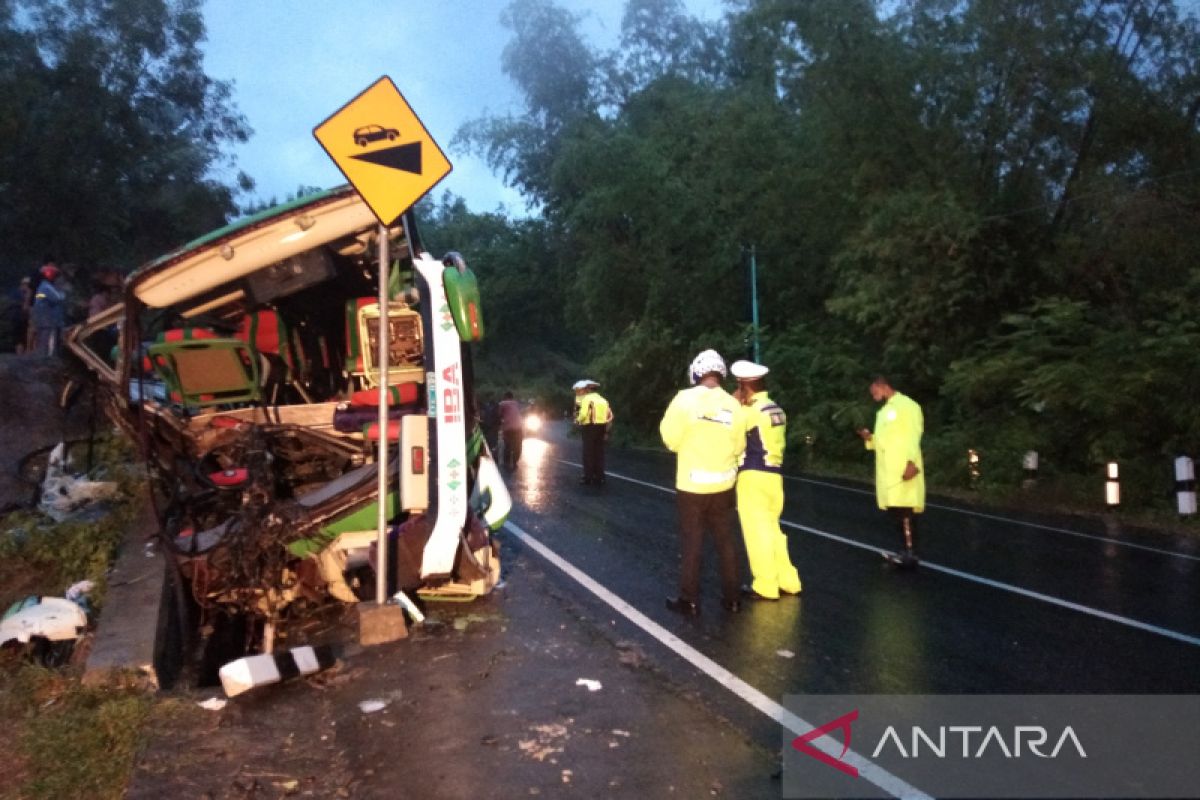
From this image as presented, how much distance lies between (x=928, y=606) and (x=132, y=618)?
5374mm

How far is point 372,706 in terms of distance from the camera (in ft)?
18.3

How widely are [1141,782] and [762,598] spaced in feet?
12.1

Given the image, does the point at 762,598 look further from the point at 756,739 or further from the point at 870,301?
the point at 870,301

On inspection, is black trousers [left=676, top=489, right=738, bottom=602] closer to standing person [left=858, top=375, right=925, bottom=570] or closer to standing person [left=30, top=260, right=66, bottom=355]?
standing person [left=858, top=375, right=925, bottom=570]

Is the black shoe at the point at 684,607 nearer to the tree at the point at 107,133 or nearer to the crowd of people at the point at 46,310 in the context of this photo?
the crowd of people at the point at 46,310

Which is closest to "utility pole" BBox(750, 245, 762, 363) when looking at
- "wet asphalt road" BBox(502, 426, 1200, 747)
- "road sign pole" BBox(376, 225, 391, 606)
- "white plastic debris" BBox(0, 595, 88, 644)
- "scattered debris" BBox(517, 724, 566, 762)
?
"wet asphalt road" BBox(502, 426, 1200, 747)

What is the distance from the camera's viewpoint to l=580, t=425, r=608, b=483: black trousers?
16.2 meters

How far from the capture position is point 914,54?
66.1ft

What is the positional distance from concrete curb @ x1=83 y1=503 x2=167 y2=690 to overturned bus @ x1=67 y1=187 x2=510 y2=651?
0.84ft

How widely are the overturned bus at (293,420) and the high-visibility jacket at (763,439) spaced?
6.32 ft

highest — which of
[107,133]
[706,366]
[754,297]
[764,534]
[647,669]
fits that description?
[107,133]

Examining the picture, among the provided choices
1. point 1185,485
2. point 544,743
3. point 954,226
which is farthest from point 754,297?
point 544,743

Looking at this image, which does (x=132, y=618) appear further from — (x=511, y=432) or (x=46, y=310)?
(x=511, y=432)

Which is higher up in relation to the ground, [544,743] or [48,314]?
[48,314]
